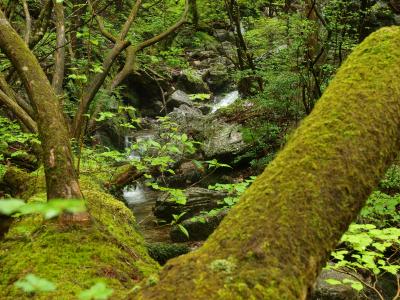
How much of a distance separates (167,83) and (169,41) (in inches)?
74.6

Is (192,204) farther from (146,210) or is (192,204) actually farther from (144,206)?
(144,206)

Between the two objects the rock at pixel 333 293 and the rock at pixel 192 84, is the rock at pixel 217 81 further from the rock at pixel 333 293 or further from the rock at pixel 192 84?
the rock at pixel 333 293

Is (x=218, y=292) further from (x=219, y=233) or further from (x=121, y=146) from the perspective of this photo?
(x=121, y=146)

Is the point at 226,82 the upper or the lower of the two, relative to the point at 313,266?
lower

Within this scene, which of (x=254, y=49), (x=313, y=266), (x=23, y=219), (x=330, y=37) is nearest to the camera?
(x=313, y=266)

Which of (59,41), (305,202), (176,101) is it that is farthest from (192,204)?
(176,101)

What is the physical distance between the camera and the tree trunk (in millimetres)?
2799

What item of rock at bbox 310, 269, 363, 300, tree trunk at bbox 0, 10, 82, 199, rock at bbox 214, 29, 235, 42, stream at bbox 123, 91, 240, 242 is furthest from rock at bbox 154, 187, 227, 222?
rock at bbox 214, 29, 235, 42

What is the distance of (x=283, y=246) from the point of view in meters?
1.35

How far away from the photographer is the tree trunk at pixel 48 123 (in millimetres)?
2799

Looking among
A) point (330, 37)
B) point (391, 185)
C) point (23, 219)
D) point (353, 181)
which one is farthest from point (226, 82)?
point (353, 181)

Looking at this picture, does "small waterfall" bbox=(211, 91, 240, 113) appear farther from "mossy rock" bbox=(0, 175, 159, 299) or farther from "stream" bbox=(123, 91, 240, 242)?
"mossy rock" bbox=(0, 175, 159, 299)

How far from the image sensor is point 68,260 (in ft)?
8.34

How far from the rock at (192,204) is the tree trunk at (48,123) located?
584cm
